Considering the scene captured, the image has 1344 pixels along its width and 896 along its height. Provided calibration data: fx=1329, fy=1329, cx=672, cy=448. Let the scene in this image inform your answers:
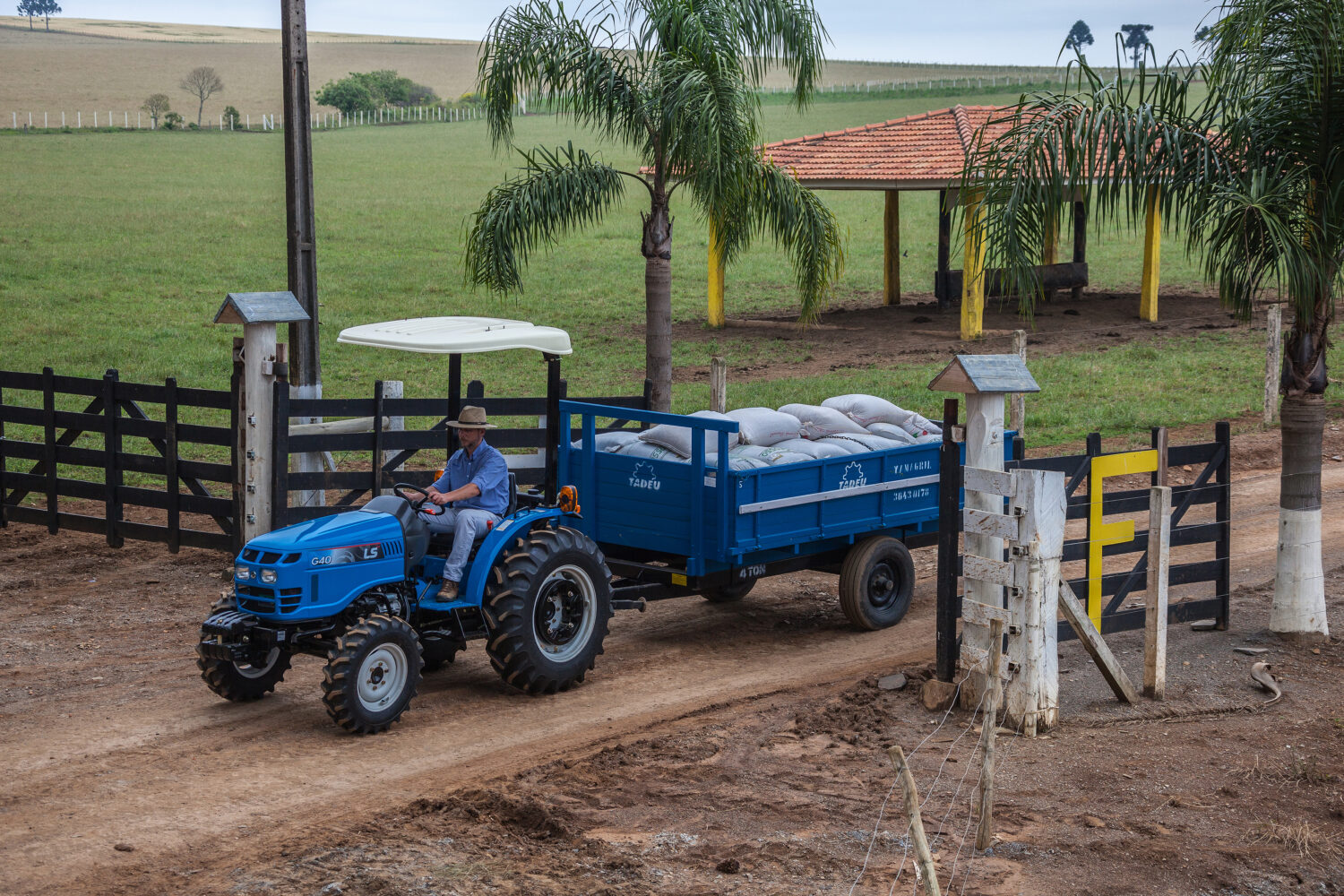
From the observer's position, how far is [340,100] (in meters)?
78.8

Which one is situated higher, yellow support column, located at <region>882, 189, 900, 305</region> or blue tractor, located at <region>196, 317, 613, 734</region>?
yellow support column, located at <region>882, 189, 900, 305</region>

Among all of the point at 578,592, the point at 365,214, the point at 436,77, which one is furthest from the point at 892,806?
the point at 436,77

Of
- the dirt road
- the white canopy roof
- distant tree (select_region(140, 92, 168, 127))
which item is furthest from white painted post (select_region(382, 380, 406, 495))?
distant tree (select_region(140, 92, 168, 127))

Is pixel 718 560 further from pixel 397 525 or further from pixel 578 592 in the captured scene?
pixel 397 525

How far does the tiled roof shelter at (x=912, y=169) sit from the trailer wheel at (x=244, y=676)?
58.0 feet

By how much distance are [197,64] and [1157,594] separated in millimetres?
98645

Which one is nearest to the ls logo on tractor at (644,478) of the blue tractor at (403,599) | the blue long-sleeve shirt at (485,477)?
the blue tractor at (403,599)

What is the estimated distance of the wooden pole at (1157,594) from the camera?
337 inches

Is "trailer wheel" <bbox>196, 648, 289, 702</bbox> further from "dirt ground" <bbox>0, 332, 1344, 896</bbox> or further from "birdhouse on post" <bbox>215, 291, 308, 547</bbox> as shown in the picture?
"birdhouse on post" <bbox>215, 291, 308, 547</bbox>

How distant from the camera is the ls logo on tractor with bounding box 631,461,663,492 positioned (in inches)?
383

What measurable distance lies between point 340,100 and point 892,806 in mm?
78185

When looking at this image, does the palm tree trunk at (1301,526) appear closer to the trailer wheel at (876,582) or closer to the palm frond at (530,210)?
the trailer wheel at (876,582)

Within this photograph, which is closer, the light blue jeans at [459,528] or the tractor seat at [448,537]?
the light blue jeans at [459,528]

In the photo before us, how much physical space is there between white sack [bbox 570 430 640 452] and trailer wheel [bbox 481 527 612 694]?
60.9 inches
